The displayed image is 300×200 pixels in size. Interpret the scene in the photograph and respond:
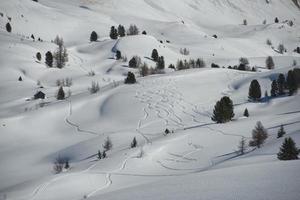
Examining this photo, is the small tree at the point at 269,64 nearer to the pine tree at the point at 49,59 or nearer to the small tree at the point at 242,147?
the pine tree at the point at 49,59

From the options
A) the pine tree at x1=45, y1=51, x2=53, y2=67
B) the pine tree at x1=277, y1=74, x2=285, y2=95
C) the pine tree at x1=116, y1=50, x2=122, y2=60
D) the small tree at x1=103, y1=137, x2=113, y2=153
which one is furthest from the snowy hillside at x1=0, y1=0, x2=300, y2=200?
the pine tree at x1=116, y1=50, x2=122, y2=60

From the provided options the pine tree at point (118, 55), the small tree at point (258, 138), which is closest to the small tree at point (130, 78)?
the pine tree at point (118, 55)

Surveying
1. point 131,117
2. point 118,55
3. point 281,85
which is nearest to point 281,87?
point 281,85

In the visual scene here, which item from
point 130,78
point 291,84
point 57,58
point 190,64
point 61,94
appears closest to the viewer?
point 291,84

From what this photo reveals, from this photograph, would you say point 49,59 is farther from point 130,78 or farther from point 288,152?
point 288,152

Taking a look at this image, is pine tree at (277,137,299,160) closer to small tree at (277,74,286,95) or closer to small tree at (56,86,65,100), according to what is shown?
small tree at (277,74,286,95)
